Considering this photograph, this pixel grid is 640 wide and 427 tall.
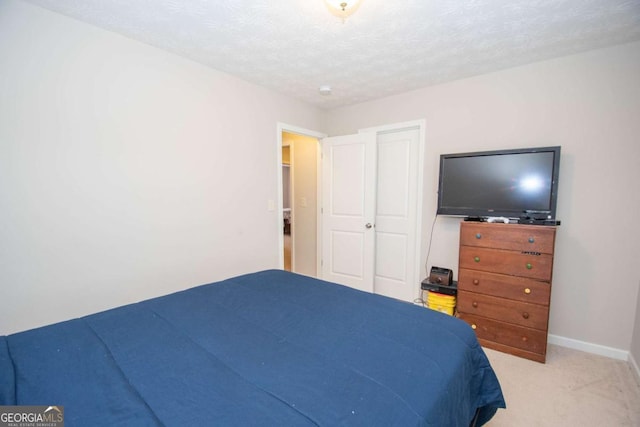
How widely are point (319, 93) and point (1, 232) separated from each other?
2896mm

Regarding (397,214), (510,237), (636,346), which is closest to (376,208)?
(397,214)

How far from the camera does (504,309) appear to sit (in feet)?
7.66

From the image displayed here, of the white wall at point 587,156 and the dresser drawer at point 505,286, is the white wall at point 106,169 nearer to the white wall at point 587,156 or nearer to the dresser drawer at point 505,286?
the dresser drawer at point 505,286

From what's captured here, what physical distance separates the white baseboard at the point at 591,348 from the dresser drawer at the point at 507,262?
0.80 meters

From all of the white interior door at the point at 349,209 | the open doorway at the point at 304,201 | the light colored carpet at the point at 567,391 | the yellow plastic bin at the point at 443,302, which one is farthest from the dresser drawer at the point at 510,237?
the open doorway at the point at 304,201

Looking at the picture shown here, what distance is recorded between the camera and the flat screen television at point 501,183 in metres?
2.27

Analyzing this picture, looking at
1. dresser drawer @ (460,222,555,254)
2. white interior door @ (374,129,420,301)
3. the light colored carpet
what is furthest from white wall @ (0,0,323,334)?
the light colored carpet

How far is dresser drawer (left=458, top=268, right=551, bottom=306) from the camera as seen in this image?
219cm

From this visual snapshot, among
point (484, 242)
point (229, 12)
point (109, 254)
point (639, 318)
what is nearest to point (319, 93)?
point (229, 12)

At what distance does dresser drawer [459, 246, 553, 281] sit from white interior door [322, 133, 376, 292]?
1.19 metres

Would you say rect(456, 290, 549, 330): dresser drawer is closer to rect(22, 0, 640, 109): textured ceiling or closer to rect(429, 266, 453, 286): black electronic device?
rect(429, 266, 453, 286): black electronic device

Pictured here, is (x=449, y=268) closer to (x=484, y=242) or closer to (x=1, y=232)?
(x=484, y=242)

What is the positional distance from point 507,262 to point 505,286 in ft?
0.68

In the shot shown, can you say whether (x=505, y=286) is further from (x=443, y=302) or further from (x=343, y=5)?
(x=343, y=5)
